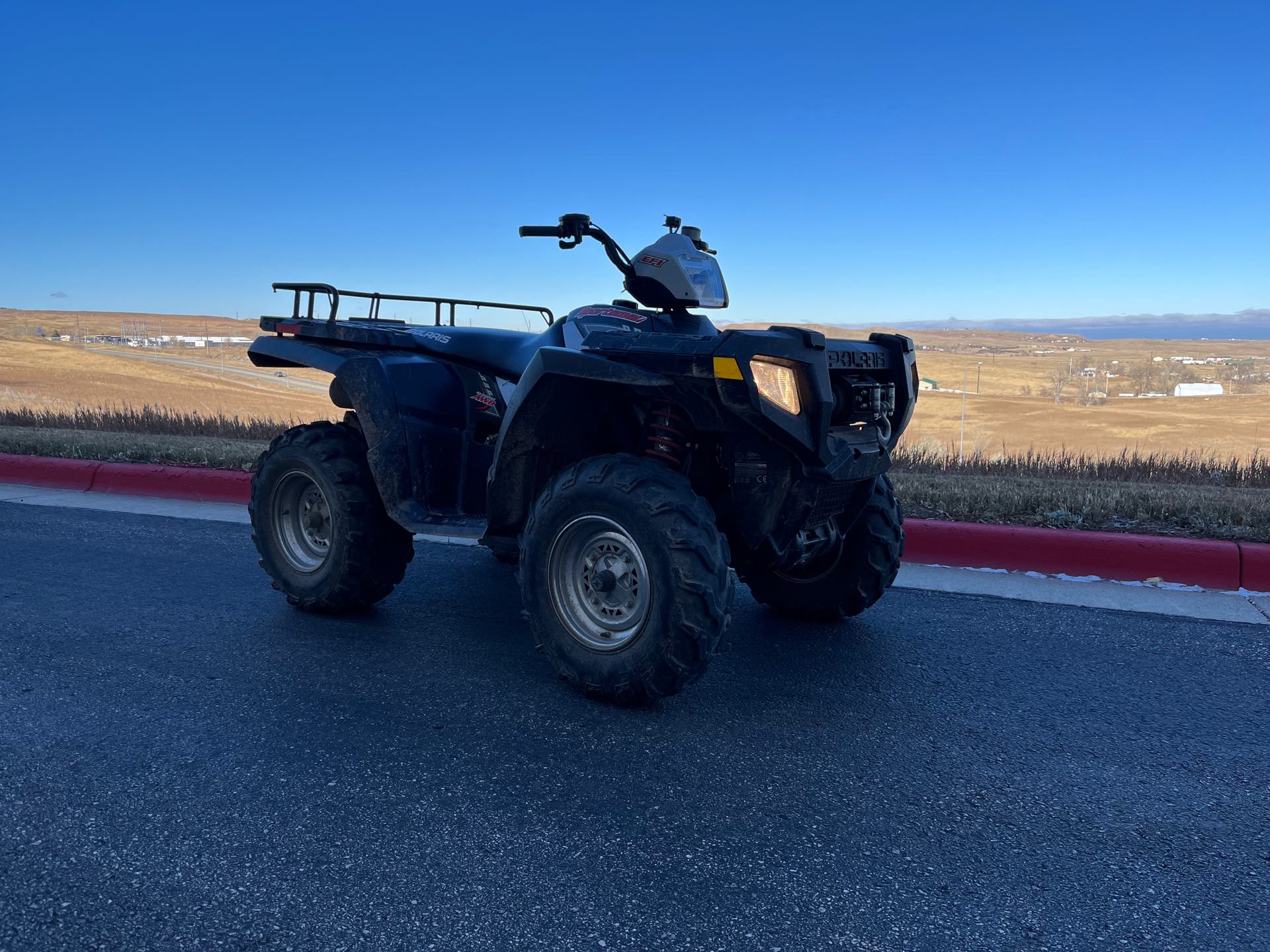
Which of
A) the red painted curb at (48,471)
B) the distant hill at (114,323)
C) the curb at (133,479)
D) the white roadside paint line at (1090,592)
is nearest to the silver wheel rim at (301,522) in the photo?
the white roadside paint line at (1090,592)

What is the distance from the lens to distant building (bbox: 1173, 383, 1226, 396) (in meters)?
58.2

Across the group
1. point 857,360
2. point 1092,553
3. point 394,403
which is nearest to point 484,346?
point 394,403

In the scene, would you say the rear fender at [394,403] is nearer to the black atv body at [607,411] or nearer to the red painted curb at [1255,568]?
the black atv body at [607,411]

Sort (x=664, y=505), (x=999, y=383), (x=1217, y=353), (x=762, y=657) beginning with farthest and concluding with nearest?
1. (x=1217, y=353)
2. (x=999, y=383)
3. (x=762, y=657)
4. (x=664, y=505)

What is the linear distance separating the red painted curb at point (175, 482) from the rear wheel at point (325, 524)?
350 centimetres

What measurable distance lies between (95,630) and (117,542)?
2.24 metres

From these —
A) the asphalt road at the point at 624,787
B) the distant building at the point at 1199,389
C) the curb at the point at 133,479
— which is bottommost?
the asphalt road at the point at 624,787

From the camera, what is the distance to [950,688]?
4.40 meters

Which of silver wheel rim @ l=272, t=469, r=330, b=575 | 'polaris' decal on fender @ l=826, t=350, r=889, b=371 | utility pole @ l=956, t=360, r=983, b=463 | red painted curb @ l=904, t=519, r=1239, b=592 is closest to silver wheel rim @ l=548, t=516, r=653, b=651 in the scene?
'polaris' decal on fender @ l=826, t=350, r=889, b=371

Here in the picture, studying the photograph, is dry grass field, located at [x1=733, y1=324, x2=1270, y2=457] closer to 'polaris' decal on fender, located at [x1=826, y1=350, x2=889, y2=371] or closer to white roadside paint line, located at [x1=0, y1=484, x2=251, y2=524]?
'polaris' decal on fender, located at [x1=826, y1=350, x2=889, y2=371]

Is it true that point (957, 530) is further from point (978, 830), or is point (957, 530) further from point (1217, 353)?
point (1217, 353)

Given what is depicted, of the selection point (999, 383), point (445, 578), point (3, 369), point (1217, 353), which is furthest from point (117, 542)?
point (1217, 353)

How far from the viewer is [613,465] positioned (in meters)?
4.08

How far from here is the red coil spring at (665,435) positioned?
14.2ft
